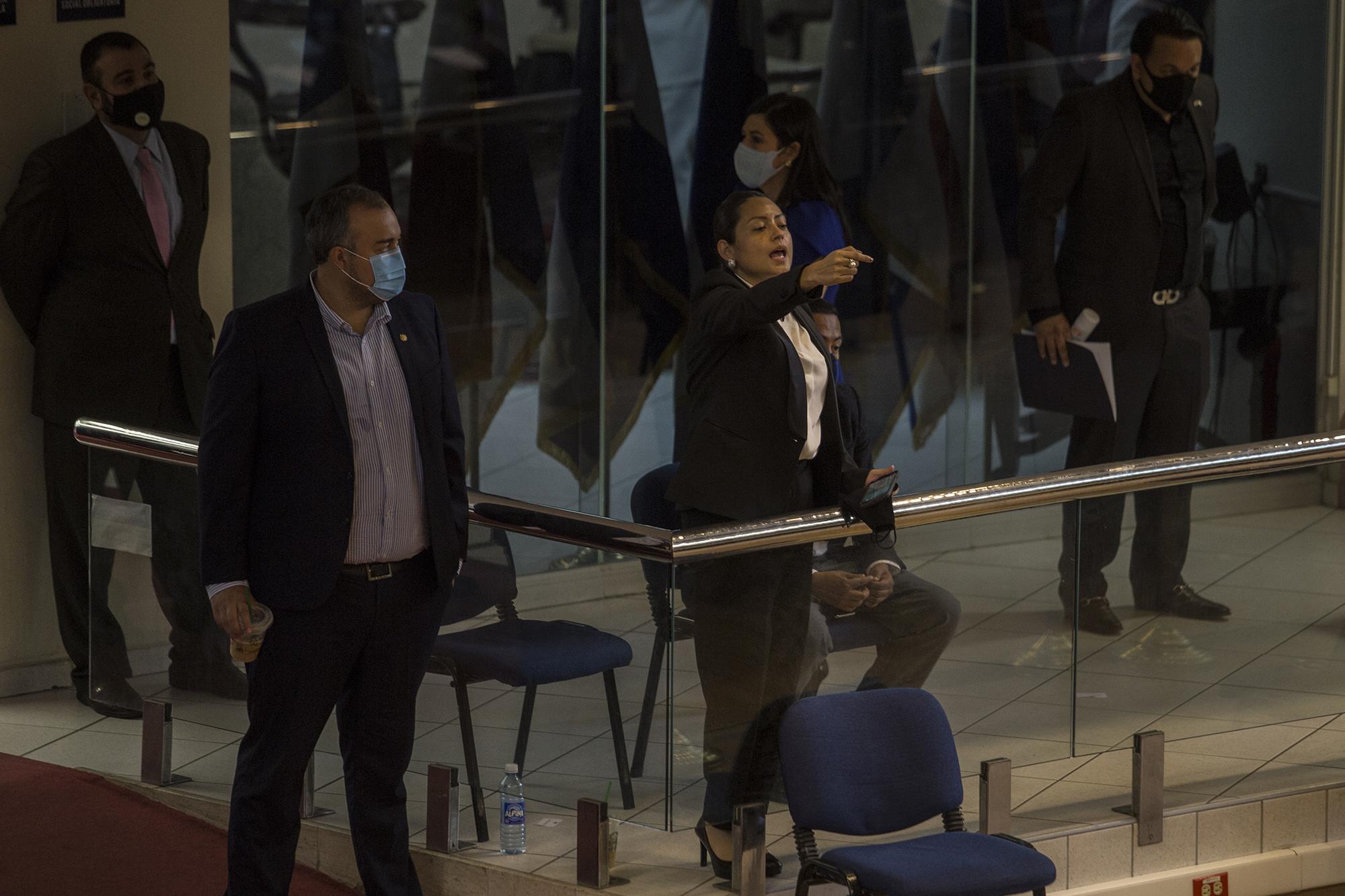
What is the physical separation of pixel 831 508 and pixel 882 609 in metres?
0.28

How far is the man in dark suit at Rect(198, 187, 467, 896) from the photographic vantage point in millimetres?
3695

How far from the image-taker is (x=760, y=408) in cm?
412

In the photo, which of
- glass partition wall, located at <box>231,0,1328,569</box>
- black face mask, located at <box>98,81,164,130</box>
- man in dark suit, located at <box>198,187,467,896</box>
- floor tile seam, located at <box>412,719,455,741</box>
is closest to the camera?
man in dark suit, located at <box>198,187,467,896</box>

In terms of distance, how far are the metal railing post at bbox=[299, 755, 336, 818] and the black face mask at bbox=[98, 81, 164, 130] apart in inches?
76.1

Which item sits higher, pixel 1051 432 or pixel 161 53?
pixel 161 53

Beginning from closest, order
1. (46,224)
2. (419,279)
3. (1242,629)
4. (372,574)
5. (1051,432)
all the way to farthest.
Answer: (372,574), (1242,629), (46,224), (419,279), (1051,432)

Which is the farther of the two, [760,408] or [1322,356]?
[1322,356]

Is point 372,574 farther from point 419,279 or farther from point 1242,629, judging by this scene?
point 419,279

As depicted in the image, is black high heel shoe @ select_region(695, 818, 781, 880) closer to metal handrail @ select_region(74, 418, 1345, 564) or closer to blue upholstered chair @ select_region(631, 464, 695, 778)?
blue upholstered chair @ select_region(631, 464, 695, 778)

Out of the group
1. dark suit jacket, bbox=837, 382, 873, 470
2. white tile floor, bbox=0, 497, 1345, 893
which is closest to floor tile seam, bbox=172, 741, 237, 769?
white tile floor, bbox=0, 497, 1345, 893

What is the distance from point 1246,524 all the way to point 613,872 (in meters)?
1.94

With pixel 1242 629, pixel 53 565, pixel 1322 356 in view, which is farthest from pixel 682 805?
pixel 1322 356

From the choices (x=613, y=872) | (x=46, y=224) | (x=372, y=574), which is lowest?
(x=613, y=872)

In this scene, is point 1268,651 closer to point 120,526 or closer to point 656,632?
point 656,632
